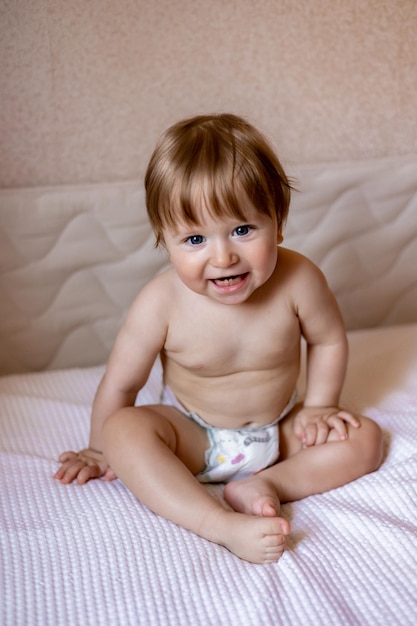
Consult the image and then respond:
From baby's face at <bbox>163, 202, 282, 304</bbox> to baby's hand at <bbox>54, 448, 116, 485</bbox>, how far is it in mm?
279

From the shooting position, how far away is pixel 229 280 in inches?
36.7

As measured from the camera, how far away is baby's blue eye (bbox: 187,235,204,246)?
91 cm

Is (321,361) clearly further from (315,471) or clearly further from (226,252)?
(226,252)

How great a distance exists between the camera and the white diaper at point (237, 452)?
1056 mm

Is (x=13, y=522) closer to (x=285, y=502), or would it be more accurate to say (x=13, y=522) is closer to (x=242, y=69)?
(x=285, y=502)

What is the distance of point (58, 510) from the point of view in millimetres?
950

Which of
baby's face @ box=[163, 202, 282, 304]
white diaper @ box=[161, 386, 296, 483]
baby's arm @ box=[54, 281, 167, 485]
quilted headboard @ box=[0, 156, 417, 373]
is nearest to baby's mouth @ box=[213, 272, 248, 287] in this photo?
baby's face @ box=[163, 202, 282, 304]

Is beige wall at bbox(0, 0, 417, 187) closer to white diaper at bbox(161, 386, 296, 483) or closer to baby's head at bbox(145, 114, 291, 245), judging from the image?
baby's head at bbox(145, 114, 291, 245)

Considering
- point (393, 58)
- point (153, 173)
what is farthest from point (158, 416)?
point (393, 58)

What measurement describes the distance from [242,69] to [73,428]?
2.17 ft

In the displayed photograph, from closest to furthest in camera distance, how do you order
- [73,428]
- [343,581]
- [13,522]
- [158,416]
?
[343,581], [13,522], [158,416], [73,428]

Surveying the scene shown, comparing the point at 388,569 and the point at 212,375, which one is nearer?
the point at 388,569

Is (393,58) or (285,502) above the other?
(393,58)

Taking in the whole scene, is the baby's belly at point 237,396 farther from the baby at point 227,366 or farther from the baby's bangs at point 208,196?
the baby's bangs at point 208,196
